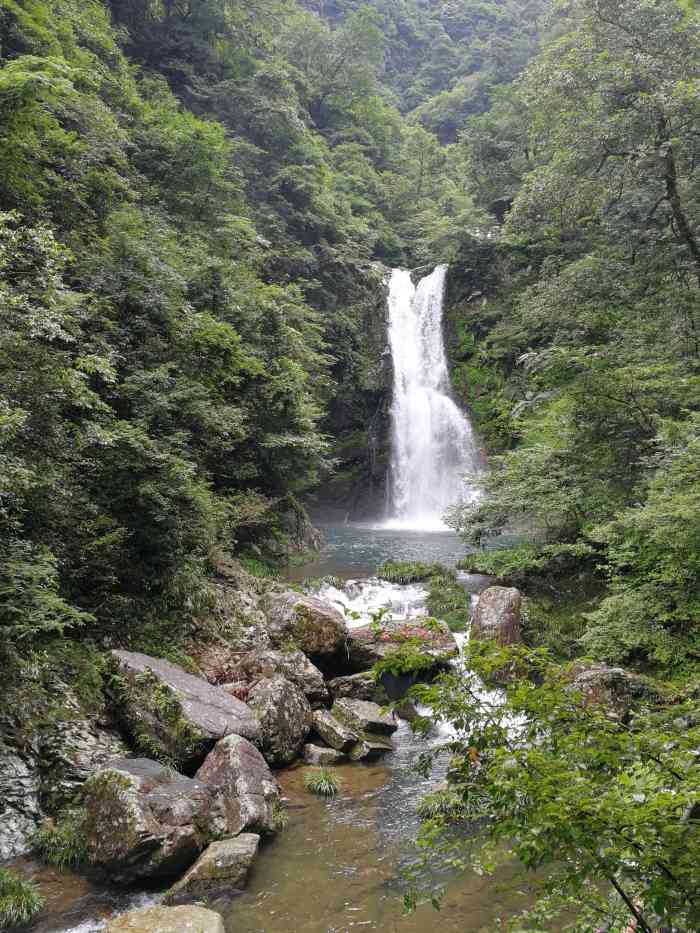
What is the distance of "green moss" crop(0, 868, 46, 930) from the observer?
4.05 m

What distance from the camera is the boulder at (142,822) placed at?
4.53 metres

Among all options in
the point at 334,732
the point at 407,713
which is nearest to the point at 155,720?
the point at 334,732

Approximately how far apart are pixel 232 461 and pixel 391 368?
14639 mm

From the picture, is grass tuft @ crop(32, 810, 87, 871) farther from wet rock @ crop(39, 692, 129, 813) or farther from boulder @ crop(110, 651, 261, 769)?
boulder @ crop(110, 651, 261, 769)

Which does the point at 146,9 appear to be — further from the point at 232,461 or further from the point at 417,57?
the point at 417,57

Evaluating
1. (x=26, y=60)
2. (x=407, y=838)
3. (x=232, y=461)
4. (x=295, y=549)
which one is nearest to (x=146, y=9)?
(x=26, y=60)

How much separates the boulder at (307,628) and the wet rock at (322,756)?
2.00 metres

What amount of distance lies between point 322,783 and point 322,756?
0.63 m

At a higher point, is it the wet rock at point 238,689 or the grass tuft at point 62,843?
the grass tuft at point 62,843

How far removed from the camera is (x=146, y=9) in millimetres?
24750

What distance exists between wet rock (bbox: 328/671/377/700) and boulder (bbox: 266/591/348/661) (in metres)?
0.56

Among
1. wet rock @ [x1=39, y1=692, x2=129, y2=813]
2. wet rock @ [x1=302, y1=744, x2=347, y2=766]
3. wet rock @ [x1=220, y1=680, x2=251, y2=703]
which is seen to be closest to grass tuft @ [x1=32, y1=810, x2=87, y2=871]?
wet rock @ [x1=39, y1=692, x2=129, y2=813]

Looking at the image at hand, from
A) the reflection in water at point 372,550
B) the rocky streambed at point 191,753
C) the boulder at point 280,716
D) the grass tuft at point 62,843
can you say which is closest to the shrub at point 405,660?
the rocky streambed at point 191,753

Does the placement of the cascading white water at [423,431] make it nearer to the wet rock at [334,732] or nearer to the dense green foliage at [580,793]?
the wet rock at [334,732]
